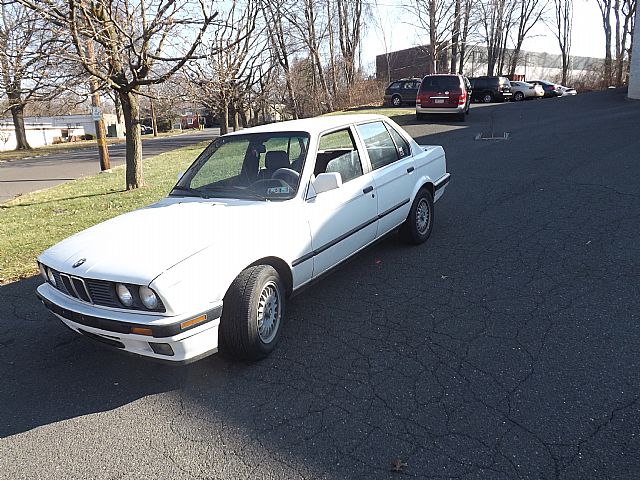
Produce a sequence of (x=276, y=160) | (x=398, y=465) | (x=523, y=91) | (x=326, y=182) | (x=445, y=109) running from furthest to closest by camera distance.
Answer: (x=523, y=91), (x=445, y=109), (x=276, y=160), (x=326, y=182), (x=398, y=465)

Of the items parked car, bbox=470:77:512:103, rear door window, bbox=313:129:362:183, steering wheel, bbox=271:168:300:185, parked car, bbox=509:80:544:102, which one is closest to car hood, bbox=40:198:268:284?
steering wheel, bbox=271:168:300:185

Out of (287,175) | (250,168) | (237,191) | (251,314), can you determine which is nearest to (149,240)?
(251,314)

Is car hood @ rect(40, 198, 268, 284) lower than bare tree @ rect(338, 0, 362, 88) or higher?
lower

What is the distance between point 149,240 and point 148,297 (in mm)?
555

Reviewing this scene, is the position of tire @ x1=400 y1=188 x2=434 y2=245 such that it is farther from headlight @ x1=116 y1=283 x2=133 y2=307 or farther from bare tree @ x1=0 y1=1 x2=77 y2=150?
bare tree @ x1=0 y1=1 x2=77 y2=150

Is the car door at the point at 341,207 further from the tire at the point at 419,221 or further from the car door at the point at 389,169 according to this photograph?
the tire at the point at 419,221

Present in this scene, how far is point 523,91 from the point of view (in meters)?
32.3

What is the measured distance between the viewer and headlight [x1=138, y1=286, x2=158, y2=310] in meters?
2.77

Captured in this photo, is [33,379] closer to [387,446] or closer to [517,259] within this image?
[387,446]

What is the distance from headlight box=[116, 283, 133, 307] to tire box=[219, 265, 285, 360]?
585mm

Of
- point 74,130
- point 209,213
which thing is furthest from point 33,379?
point 74,130

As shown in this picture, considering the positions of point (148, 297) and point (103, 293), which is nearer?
point (148, 297)

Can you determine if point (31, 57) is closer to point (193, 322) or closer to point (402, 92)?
point (193, 322)

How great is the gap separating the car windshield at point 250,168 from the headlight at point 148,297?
4.43 ft
